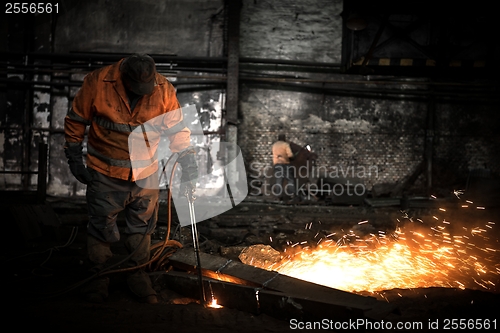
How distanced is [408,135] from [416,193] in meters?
1.67

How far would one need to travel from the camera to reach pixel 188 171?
323cm

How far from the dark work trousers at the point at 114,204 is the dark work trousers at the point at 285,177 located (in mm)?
5938

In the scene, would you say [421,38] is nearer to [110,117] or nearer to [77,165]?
[110,117]

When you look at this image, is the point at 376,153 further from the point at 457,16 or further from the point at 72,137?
the point at 72,137

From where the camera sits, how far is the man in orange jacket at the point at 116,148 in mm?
2883

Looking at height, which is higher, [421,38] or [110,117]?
[421,38]

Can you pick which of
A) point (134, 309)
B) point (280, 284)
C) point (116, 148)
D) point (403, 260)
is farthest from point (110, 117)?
point (403, 260)

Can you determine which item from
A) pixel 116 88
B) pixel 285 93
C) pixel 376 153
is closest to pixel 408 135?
pixel 376 153

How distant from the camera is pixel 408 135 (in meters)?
10.1

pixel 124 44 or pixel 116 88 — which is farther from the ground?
pixel 124 44

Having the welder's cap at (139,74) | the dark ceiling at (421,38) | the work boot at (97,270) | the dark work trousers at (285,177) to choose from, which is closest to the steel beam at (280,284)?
the work boot at (97,270)

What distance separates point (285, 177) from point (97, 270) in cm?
644

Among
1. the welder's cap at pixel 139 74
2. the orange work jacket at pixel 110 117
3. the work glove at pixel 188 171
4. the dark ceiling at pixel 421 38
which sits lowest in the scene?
the work glove at pixel 188 171

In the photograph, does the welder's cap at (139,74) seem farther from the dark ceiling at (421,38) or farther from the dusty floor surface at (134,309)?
the dark ceiling at (421,38)
